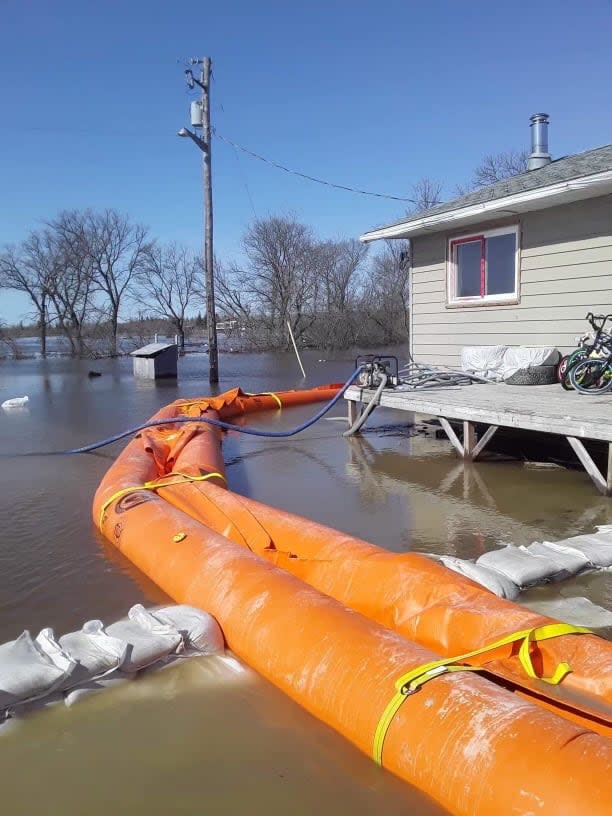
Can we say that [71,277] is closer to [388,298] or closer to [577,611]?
[388,298]

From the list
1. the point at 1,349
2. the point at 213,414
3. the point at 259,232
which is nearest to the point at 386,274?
the point at 259,232

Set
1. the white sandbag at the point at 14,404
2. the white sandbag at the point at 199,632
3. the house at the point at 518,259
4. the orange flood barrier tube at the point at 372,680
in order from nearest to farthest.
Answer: the orange flood barrier tube at the point at 372,680 < the white sandbag at the point at 199,632 < the house at the point at 518,259 < the white sandbag at the point at 14,404

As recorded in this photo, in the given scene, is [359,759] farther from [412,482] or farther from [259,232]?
[259,232]

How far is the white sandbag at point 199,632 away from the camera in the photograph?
3.23 meters

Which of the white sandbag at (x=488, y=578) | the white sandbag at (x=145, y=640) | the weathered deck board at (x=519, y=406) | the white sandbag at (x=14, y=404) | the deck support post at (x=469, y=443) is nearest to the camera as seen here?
the white sandbag at (x=145, y=640)

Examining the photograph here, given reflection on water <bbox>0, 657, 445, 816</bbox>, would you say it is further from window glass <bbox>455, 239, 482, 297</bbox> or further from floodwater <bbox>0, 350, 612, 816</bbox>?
window glass <bbox>455, 239, 482, 297</bbox>

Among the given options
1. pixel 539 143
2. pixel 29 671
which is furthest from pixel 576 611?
pixel 539 143

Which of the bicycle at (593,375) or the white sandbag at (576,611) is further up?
the bicycle at (593,375)

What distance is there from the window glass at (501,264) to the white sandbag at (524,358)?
2.68 ft

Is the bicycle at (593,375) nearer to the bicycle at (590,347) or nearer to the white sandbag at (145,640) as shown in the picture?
the bicycle at (590,347)

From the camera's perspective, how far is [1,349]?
103 feet

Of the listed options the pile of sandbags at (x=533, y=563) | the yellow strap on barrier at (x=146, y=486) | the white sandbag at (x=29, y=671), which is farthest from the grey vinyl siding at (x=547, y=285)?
the white sandbag at (x=29, y=671)

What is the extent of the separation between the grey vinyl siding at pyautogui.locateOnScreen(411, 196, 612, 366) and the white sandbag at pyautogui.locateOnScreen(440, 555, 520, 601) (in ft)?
15.9

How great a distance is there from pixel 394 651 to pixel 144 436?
544 centimetres
